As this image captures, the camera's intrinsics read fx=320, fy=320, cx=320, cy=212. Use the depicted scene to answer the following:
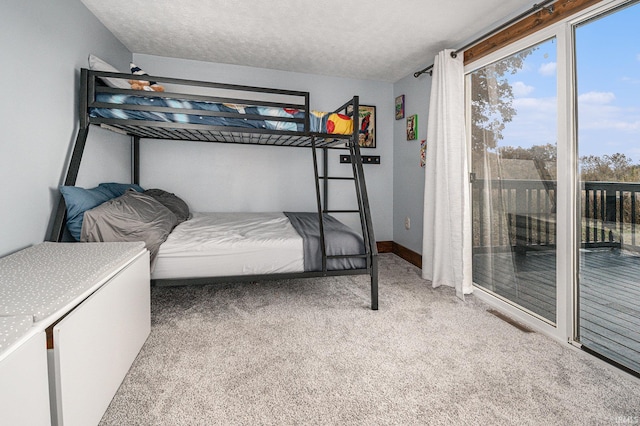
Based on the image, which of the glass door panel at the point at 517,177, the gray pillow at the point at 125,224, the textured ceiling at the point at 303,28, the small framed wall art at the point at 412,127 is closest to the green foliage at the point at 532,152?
the glass door panel at the point at 517,177

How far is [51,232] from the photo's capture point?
6.50 feet

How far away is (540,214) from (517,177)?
1.09ft

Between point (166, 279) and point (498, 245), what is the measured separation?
251 centimetres

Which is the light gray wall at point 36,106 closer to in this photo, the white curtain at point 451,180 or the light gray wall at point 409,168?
the white curtain at point 451,180

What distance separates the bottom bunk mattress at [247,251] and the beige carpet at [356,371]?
1.17ft

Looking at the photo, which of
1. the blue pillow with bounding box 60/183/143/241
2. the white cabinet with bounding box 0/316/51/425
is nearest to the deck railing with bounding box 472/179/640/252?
the white cabinet with bounding box 0/316/51/425

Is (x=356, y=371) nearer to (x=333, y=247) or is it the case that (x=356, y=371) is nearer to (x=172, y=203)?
(x=333, y=247)

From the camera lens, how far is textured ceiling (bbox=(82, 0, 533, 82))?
2361 mm

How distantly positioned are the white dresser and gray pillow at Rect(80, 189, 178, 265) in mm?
198

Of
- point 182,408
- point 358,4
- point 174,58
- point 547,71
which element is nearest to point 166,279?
point 182,408

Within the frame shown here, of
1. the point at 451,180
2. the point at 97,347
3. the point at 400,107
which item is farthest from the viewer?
the point at 400,107

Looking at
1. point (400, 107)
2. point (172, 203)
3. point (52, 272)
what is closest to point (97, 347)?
point (52, 272)

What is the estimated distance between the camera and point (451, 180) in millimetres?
2775

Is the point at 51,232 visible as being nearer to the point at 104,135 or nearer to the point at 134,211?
the point at 134,211
